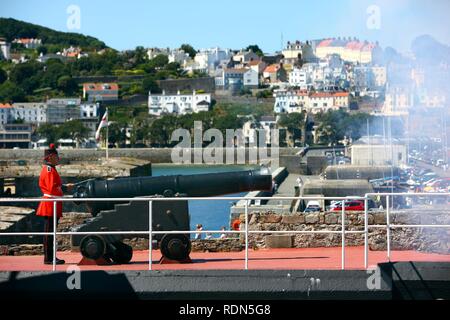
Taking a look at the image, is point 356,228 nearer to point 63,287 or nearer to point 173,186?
point 173,186

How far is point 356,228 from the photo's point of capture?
11195 millimetres

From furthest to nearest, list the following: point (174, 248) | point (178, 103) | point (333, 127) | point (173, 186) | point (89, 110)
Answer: point (178, 103)
point (89, 110)
point (333, 127)
point (173, 186)
point (174, 248)

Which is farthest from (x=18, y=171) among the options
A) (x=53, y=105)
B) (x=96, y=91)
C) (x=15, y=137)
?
(x=96, y=91)

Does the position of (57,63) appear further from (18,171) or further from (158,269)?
(158,269)

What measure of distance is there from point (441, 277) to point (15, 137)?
149554mm

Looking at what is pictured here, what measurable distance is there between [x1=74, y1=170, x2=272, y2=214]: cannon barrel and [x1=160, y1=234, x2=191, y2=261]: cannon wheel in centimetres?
91

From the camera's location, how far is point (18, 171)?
3634 centimetres

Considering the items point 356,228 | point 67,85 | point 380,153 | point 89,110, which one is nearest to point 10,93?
point 67,85

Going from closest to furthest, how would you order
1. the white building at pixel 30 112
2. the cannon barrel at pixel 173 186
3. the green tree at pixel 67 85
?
the cannon barrel at pixel 173 186, the white building at pixel 30 112, the green tree at pixel 67 85

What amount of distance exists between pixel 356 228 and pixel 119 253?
2.90 m

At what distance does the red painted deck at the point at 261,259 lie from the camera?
9.16 metres

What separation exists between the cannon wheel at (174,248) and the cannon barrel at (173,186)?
906 millimetres

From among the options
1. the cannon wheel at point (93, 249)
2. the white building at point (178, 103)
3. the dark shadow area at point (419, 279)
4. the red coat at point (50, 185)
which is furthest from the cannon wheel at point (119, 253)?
the white building at point (178, 103)

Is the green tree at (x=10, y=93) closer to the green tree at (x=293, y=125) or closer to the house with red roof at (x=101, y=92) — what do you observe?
the house with red roof at (x=101, y=92)
